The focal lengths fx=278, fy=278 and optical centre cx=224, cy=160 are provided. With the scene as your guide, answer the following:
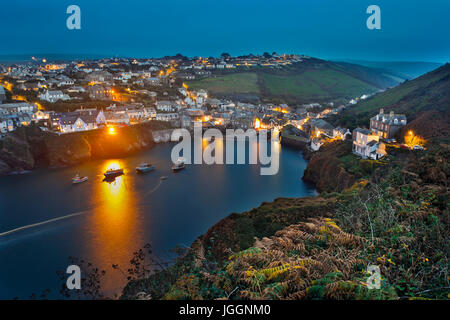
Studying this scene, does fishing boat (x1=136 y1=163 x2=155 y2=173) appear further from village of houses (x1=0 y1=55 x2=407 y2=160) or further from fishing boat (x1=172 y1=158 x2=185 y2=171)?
village of houses (x1=0 y1=55 x2=407 y2=160)

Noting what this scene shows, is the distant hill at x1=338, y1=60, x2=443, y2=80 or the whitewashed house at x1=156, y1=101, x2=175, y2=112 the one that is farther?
the distant hill at x1=338, y1=60, x2=443, y2=80

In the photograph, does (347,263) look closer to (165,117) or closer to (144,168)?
(144,168)

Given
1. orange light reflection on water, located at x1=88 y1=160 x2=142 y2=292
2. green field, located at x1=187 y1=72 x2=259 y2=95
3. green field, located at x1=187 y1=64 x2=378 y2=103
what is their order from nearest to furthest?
orange light reflection on water, located at x1=88 y1=160 x2=142 y2=292 < green field, located at x1=187 y1=64 x2=378 y2=103 < green field, located at x1=187 y1=72 x2=259 y2=95

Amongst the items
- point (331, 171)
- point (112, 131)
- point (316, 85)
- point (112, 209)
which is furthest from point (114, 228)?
point (316, 85)

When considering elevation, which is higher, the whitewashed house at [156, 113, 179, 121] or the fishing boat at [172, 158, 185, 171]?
the whitewashed house at [156, 113, 179, 121]

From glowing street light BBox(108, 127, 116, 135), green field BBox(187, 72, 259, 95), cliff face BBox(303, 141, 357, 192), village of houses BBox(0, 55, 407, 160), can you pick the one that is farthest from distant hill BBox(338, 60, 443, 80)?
glowing street light BBox(108, 127, 116, 135)

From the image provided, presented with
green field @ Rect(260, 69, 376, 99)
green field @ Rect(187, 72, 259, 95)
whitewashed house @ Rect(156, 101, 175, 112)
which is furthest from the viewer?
green field @ Rect(260, 69, 376, 99)

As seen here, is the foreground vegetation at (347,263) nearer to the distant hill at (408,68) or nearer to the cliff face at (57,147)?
the cliff face at (57,147)
